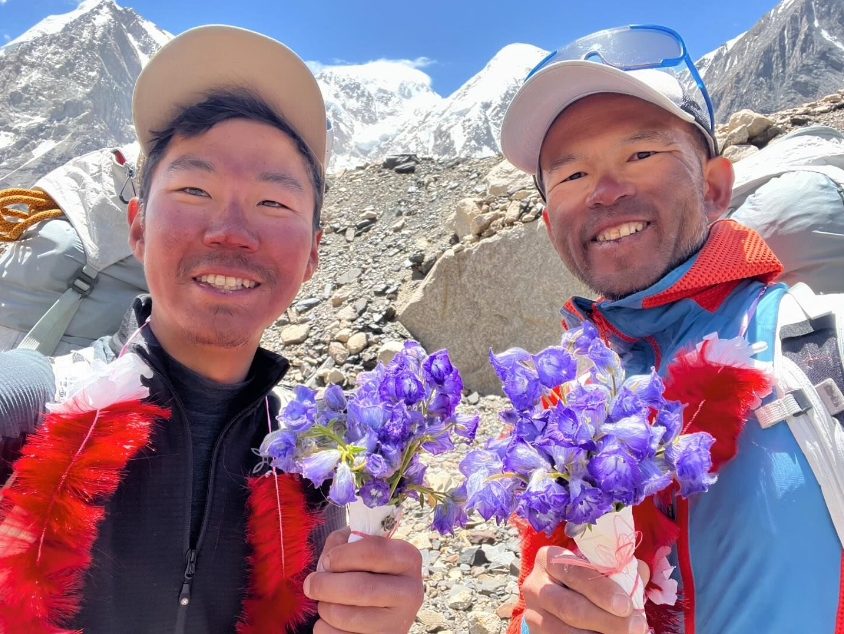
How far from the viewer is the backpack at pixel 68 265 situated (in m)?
2.91

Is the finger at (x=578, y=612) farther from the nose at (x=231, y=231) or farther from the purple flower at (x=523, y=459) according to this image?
the nose at (x=231, y=231)

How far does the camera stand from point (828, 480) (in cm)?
139

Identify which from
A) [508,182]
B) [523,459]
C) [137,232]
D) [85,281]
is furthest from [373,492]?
[508,182]

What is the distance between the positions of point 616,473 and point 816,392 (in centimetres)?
69

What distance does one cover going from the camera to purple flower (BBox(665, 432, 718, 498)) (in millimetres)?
1267

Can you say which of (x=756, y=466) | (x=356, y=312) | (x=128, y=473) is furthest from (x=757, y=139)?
(x=128, y=473)

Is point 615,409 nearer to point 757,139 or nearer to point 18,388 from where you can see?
point 18,388

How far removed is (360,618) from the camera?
1556 mm

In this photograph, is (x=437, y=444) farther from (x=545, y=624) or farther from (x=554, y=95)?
(x=554, y=95)

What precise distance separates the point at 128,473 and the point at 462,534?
4.09 m

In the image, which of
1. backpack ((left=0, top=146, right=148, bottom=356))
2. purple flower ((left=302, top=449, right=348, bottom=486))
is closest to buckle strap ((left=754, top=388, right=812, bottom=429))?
purple flower ((left=302, top=449, right=348, bottom=486))

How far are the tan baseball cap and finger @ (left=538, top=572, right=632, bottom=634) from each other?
2125mm

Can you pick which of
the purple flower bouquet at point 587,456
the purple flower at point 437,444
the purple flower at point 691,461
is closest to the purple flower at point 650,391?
the purple flower bouquet at point 587,456

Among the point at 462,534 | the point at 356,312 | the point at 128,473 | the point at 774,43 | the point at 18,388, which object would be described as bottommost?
the point at 462,534
